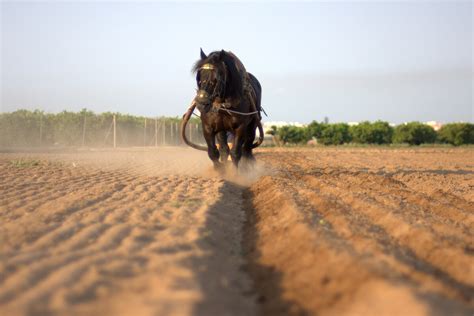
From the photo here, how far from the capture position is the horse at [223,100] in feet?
25.3

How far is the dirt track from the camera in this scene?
232 cm

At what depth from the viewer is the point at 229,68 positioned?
801 cm

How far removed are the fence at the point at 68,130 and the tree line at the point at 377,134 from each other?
1367cm

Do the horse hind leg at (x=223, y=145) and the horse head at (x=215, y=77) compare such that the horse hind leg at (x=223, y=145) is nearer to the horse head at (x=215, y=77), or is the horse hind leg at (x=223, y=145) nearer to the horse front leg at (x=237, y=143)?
the horse front leg at (x=237, y=143)

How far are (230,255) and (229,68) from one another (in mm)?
4924

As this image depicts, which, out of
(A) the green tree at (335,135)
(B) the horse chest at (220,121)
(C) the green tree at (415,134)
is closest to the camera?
(B) the horse chest at (220,121)

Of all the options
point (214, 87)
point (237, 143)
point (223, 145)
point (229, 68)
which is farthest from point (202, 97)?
point (223, 145)

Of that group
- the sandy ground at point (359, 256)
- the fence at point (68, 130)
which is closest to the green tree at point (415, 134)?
the fence at point (68, 130)

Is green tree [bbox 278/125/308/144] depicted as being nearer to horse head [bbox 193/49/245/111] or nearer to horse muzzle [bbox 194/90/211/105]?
horse head [bbox 193/49/245/111]

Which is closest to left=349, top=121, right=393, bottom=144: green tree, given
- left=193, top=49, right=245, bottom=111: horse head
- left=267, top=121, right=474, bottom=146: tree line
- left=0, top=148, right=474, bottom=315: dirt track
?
left=267, top=121, right=474, bottom=146: tree line

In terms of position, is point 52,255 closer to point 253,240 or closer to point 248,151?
point 253,240

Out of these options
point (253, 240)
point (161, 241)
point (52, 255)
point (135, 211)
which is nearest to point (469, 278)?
point (253, 240)

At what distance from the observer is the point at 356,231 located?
3795mm

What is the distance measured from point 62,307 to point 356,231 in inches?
93.2
